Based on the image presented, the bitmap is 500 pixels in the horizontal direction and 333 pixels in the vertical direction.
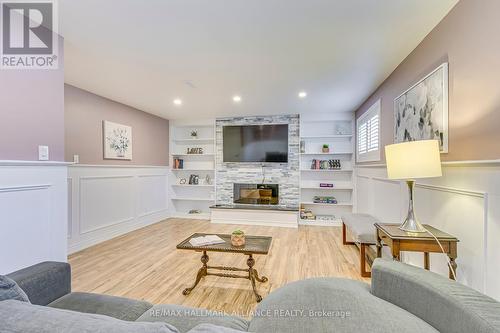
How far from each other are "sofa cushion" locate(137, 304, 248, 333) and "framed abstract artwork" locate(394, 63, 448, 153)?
1892 millimetres

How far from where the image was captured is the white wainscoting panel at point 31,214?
162 cm

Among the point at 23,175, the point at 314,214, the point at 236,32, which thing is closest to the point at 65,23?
the point at 23,175

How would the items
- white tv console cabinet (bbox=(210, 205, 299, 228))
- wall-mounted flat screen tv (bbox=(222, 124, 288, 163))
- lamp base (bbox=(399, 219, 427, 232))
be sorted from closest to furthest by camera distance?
1. lamp base (bbox=(399, 219, 427, 232))
2. white tv console cabinet (bbox=(210, 205, 299, 228))
3. wall-mounted flat screen tv (bbox=(222, 124, 288, 163))

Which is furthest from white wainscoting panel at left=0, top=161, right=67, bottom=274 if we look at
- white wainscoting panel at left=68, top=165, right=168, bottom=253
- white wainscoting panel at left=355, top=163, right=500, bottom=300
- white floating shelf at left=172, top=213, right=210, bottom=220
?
white floating shelf at left=172, top=213, right=210, bottom=220

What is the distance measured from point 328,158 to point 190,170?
10.2 ft

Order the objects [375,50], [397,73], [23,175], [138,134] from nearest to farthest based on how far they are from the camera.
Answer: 1. [23,175]
2. [375,50]
3. [397,73]
4. [138,134]

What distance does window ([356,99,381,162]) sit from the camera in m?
3.28

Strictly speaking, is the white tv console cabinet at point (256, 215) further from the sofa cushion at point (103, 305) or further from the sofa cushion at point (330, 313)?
the sofa cushion at point (103, 305)

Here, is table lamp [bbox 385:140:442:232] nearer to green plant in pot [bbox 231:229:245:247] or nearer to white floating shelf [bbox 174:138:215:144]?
green plant in pot [bbox 231:229:245:247]

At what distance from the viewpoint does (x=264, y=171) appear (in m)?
5.07

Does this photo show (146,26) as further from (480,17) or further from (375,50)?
(480,17)

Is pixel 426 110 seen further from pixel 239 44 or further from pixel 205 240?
pixel 205 240

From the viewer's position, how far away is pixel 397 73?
258 cm

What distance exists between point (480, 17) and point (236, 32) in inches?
62.2
